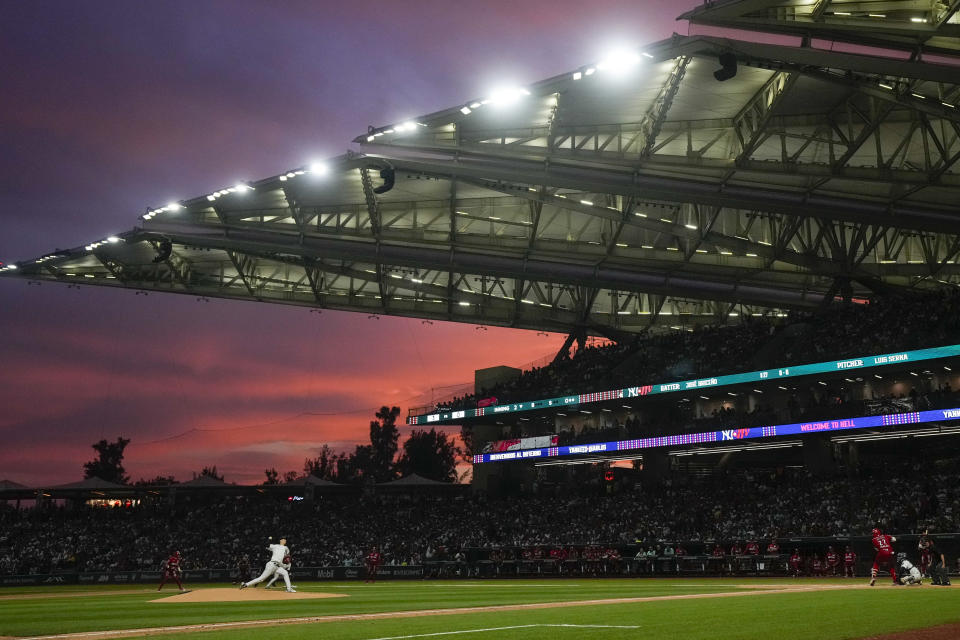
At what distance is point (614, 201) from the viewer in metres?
46.5

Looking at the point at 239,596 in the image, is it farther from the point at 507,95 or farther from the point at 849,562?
the point at 849,562

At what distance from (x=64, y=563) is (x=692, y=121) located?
153 ft

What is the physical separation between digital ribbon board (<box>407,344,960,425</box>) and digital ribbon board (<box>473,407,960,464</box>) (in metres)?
2.81

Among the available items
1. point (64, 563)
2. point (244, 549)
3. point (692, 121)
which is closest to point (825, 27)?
point (692, 121)

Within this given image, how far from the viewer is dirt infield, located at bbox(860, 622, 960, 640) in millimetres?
9859

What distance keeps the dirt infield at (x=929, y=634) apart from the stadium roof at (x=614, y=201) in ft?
72.4

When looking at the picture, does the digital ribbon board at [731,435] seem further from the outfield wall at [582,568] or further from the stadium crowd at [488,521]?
the outfield wall at [582,568]

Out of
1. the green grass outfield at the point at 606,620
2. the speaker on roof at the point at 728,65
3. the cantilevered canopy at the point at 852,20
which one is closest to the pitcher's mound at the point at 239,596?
the green grass outfield at the point at 606,620

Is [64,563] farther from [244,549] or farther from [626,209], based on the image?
[626,209]

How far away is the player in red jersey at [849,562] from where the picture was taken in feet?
112

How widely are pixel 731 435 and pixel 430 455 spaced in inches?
2765

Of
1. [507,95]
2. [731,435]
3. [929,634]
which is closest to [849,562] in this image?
[731,435]

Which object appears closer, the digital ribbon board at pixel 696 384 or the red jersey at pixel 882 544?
the red jersey at pixel 882 544

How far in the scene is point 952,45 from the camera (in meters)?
29.6
